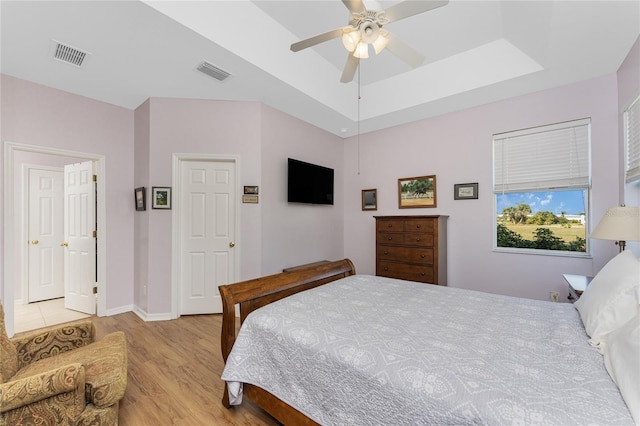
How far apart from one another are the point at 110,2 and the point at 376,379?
2889 millimetres

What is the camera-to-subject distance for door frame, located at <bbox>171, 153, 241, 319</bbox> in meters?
3.49

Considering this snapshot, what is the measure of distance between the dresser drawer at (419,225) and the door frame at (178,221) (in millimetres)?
2217

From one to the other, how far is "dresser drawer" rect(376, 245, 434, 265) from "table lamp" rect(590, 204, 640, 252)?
1674mm

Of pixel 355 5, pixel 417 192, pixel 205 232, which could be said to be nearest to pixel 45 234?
pixel 205 232

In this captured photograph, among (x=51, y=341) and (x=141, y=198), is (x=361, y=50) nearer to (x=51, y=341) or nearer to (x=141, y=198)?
(x=51, y=341)

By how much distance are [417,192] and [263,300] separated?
3018 millimetres

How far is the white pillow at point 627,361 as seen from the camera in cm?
87

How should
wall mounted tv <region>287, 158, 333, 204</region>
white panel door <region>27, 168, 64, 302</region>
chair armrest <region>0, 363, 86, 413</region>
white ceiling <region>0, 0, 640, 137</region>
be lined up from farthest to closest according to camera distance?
1. white panel door <region>27, 168, 64, 302</region>
2. wall mounted tv <region>287, 158, 333, 204</region>
3. white ceiling <region>0, 0, 640, 137</region>
4. chair armrest <region>0, 363, 86, 413</region>

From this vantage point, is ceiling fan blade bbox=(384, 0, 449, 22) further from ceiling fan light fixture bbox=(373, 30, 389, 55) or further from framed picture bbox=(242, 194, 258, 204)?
framed picture bbox=(242, 194, 258, 204)

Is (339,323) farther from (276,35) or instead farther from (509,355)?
(276,35)

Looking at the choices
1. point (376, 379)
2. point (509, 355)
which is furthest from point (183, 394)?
point (509, 355)

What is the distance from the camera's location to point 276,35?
2879 mm

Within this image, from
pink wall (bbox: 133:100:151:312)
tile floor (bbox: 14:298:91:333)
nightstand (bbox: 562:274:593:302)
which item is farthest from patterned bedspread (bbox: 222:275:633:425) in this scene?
tile floor (bbox: 14:298:91:333)

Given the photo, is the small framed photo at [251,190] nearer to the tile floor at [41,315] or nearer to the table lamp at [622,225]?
Answer: the tile floor at [41,315]
